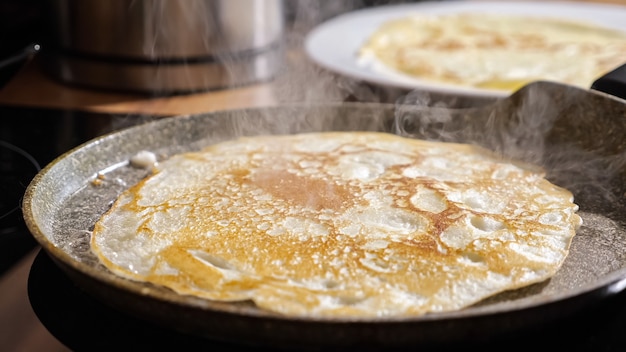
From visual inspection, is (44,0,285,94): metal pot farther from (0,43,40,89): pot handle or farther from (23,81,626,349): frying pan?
(23,81,626,349): frying pan

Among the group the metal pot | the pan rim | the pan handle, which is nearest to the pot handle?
the metal pot

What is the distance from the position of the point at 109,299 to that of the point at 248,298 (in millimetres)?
153

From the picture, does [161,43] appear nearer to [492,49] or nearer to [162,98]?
[162,98]

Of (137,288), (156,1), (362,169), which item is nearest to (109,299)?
(137,288)

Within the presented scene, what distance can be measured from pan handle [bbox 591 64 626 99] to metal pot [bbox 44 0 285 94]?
3.51ft

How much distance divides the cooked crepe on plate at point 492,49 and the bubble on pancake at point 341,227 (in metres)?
0.80

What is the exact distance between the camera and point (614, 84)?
1302mm

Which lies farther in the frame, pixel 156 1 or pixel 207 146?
pixel 156 1

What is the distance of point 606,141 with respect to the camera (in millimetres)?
1287

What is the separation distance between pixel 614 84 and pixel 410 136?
38 cm

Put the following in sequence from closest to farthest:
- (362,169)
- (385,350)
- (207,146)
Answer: (385,350), (362,169), (207,146)

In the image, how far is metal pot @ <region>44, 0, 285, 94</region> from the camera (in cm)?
198

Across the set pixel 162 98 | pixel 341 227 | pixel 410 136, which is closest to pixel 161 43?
pixel 162 98

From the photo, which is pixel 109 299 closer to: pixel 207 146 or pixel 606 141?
pixel 207 146
